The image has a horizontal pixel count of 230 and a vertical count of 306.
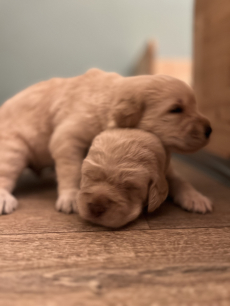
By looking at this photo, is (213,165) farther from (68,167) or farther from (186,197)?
(68,167)

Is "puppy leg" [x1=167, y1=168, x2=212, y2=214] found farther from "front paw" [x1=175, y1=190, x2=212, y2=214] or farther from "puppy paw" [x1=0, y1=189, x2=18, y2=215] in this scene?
"puppy paw" [x1=0, y1=189, x2=18, y2=215]

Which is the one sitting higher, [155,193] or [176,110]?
[176,110]

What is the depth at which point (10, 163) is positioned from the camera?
1374 millimetres

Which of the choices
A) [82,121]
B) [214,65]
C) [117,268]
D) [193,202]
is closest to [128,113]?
[82,121]

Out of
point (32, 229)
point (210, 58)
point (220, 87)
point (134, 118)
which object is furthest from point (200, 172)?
point (32, 229)

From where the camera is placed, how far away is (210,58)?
2072 mm

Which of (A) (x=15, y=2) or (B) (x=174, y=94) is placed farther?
(A) (x=15, y=2)

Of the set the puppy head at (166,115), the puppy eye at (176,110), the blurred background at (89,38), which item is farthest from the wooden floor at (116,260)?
the blurred background at (89,38)

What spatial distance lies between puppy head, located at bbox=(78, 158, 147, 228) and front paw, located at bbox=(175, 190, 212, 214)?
298mm

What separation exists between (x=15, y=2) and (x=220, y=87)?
9.57 ft

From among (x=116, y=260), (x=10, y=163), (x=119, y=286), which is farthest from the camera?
(x=10, y=163)

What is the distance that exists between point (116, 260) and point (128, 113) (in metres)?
0.58

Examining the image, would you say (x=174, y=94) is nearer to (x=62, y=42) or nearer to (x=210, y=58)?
(x=210, y=58)

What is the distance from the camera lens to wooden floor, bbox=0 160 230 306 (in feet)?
2.20
